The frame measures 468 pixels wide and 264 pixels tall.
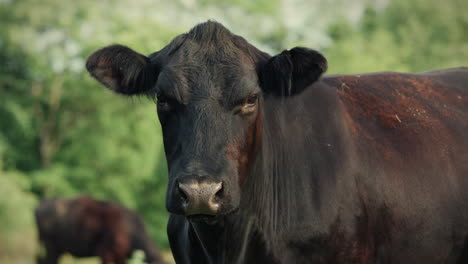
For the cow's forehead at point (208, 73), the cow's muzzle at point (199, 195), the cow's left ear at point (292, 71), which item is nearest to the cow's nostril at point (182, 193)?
the cow's muzzle at point (199, 195)

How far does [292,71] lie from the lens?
175 inches

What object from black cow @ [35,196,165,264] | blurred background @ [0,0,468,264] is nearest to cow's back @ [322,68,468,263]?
black cow @ [35,196,165,264]

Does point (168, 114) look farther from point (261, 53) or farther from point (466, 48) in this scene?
point (466, 48)

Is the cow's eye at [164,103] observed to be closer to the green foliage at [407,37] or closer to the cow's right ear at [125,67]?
the cow's right ear at [125,67]

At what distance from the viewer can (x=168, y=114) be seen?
4.31 meters

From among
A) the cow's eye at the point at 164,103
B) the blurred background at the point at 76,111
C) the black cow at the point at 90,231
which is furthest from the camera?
the blurred background at the point at 76,111

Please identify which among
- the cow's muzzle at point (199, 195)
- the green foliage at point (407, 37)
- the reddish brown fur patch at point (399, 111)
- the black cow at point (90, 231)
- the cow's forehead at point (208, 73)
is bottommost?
the black cow at point (90, 231)

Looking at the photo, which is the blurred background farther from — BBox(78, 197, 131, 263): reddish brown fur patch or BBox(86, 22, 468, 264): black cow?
BBox(86, 22, 468, 264): black cow

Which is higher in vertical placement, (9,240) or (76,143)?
(76,143)

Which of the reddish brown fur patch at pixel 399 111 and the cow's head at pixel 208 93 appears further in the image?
the reddish brown fur patch at pixel 399 111

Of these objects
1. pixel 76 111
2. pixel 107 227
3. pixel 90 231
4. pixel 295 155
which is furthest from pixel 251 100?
pixel 76 111

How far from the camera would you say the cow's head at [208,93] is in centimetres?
385

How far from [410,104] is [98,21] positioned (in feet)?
103

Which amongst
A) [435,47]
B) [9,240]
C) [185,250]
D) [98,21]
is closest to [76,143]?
[98,21]
